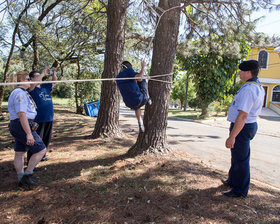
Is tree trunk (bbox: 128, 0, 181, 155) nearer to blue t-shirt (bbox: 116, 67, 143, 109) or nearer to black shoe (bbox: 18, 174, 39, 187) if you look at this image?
blue t-shirt (bbox: 116, 67, 143, 109)

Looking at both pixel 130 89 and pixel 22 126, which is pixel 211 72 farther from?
pixel 22 126

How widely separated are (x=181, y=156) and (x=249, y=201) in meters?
1.85

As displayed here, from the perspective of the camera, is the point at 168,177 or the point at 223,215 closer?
the point at 223,215

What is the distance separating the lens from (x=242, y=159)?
9.73ft

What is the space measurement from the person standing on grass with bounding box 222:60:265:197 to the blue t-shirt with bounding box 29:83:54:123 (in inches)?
125

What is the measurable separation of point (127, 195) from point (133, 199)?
0.40 feet

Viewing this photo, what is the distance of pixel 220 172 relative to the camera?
4113 millimetres

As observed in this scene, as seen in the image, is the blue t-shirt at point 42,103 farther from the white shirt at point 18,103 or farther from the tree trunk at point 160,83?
the tree trunk at point 160,83

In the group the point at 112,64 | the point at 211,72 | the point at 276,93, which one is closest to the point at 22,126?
the point at 112,64

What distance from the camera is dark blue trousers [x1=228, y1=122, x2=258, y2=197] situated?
293 centimetres

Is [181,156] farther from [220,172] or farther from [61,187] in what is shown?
[61,187]

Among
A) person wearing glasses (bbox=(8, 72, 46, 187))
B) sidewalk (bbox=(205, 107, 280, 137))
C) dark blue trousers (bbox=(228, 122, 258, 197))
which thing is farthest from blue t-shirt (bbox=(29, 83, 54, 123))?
sidewalk (bbox=(205, 107, 280, 137))

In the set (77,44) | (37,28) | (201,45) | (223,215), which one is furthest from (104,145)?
(77,44)

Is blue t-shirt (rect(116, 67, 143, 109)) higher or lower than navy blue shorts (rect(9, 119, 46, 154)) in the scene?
higher
